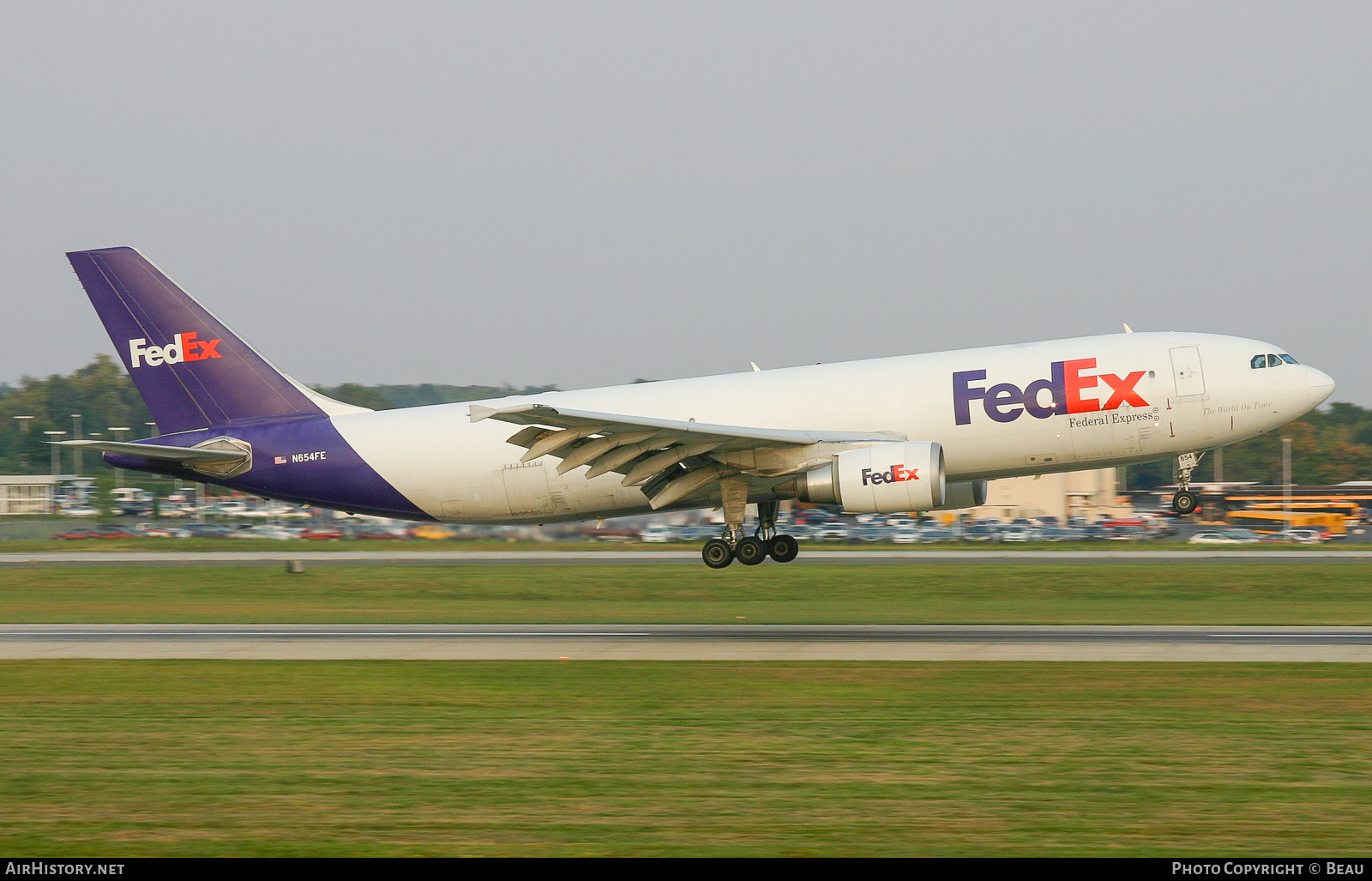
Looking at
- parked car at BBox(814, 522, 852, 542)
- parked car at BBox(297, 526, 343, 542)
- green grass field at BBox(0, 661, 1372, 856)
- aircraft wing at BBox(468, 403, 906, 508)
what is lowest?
green grass field at BBox(0, 661, 1372, 856)

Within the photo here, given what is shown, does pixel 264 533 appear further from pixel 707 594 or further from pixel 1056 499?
pixel 1056 499

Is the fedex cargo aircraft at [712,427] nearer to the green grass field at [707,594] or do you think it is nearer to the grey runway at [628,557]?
the green grass field at [707,594]

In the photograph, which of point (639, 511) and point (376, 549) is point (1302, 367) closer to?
point (639, 511)

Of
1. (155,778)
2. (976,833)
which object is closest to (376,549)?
(155,778)

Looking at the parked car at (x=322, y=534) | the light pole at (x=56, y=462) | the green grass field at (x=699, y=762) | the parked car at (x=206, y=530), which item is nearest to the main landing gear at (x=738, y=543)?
the green grass field at (x=699, y=762)

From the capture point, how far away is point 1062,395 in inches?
1158

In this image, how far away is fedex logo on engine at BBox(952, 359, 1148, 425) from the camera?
29.4 meters

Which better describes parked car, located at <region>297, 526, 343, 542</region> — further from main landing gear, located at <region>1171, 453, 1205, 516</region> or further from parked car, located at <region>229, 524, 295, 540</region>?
main landing gear, located at <region>1171, 453, 1205, 516</region>

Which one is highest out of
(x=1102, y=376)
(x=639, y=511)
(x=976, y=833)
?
(x=1102, y=376)

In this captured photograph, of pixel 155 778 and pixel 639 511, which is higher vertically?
pixel 639 511

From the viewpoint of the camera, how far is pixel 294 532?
8506 centimetres

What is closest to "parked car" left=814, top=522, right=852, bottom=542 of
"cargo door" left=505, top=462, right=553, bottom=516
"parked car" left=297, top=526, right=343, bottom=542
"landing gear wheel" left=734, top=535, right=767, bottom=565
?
"parked car" left=297, top=526, right=343, bottom=542

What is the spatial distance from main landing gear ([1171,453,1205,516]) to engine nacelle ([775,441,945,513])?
5.51 meters
